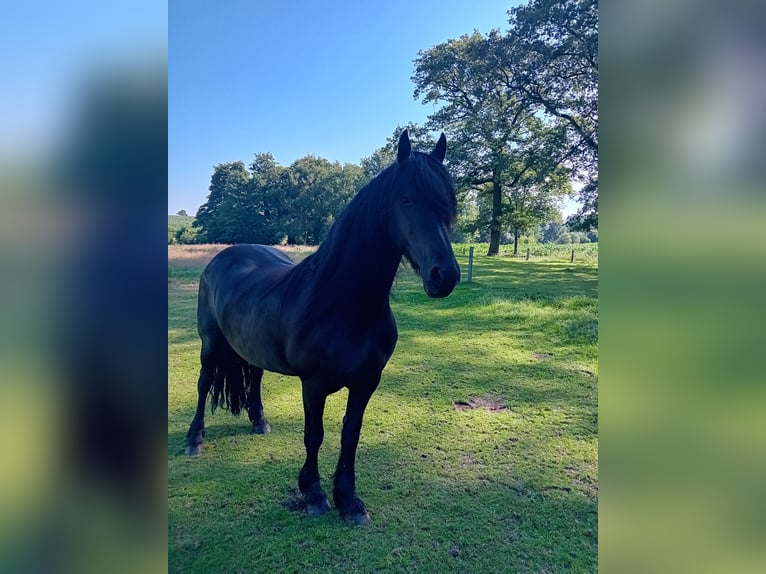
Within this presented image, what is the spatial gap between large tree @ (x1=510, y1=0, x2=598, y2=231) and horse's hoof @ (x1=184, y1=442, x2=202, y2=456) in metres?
6.91

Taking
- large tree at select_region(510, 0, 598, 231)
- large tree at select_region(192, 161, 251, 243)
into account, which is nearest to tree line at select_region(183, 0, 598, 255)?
large tree at select_region(510, 0, 598, 231)

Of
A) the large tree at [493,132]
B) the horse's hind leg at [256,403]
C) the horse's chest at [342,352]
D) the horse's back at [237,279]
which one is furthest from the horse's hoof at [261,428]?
the large tree at [493,132]

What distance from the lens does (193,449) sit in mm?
2918


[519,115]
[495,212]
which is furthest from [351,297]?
[519,115]

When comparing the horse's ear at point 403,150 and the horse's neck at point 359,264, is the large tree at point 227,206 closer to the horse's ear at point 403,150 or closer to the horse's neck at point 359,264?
the horse's neck at point 359,264

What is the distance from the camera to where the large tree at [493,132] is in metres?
6.93

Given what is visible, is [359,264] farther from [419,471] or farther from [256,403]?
[256,403]

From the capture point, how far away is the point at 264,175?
3607 mm

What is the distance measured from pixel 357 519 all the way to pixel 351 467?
0.89 ft

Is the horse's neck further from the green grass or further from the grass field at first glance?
the green grass

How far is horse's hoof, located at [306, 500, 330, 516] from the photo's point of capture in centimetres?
226
